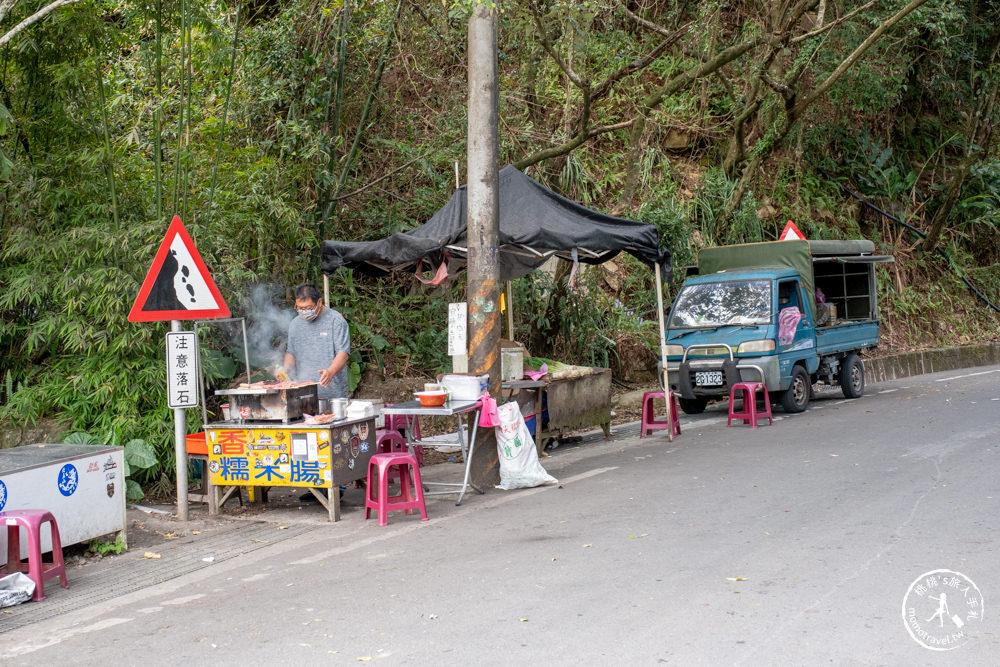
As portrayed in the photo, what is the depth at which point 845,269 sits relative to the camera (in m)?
16.6

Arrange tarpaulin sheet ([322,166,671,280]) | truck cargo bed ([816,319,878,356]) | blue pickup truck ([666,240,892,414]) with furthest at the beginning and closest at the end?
truck cargo bed ([816,319,878,356]) → blue pickup truck ([666,240,892,414]) → tarpaulin sheet ([322,166,671,280])

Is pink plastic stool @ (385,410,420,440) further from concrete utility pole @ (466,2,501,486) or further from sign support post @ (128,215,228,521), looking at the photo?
sign support post @ (128,215,228,521)

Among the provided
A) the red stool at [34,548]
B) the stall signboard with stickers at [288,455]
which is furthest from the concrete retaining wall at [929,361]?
the red stool at [34,548]

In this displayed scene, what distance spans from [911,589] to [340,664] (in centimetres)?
300

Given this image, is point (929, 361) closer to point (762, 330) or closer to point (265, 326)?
point (762, 330)

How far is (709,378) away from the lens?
1275cm

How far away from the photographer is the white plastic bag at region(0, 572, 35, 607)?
5.53 metres

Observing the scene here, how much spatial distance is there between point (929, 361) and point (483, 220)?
14.1m

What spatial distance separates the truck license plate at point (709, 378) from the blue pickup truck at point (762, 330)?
1 centimetres

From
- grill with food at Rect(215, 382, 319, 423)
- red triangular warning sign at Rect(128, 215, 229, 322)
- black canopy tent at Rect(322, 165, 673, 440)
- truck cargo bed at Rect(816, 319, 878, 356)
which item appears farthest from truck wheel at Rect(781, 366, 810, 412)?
red triangular warning sign at Rect(128, 215, 229, 322)

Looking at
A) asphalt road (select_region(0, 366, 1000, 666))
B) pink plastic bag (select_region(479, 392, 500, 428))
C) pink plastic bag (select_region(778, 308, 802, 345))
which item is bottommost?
asphalt road (select_region(0, 366, 1000, 666))

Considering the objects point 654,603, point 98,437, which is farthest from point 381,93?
point 654,603

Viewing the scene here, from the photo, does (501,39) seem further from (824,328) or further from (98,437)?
(98,437)

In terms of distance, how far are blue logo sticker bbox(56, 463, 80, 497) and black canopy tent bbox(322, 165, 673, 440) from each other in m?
4.07
